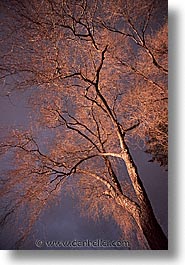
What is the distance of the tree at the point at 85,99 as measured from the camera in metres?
2.11

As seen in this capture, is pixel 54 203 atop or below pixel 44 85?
below

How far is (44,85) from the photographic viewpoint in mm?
2174

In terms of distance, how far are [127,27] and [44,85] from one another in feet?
1.29

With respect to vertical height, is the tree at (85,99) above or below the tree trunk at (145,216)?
above

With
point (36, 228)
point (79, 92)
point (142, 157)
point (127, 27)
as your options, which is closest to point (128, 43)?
point (127, 27)

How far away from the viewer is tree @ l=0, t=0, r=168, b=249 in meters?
2.11

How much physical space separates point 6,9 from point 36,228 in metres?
0.86

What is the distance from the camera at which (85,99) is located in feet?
7.07

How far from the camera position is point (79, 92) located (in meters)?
2.16

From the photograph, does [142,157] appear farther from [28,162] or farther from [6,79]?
[6,79]

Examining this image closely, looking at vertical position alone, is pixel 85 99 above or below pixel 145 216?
above

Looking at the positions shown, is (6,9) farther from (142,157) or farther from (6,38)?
(142,157)

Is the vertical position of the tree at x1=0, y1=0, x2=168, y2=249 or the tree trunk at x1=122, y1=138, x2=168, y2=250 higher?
the tree at x1=0, y1=0, x2=168, y2=249

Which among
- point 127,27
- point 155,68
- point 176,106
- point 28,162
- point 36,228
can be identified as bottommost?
point 36,228
